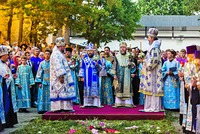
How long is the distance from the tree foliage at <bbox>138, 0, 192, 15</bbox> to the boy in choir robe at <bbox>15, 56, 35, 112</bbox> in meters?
50.8

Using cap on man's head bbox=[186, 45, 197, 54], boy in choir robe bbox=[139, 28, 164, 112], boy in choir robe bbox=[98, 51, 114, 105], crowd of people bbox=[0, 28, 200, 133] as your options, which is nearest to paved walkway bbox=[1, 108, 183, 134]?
crowd of people bbox=[0, 28, 200, 133]

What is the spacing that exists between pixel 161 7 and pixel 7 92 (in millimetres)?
56140

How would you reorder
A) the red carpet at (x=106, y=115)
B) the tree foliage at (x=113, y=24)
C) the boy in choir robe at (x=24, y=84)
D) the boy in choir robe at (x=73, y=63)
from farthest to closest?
1. the tree foliage at (x=113, y=24)
2. the boy in choir robe at (x=24, y=84)
3. the boy in choir robe at (x=73, y=63)
4. the red carpet at (x=106, y=115)

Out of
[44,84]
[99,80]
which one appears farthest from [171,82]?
[44,84]

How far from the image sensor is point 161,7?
65.5 meters

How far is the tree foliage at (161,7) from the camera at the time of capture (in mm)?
64188

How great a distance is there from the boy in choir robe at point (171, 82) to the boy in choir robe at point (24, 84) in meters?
4.11

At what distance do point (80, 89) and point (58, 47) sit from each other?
399 cm

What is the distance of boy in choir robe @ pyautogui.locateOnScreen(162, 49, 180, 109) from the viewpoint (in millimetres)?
14773

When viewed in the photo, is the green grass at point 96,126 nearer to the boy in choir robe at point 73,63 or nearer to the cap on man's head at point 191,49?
the cap on man's head at point 191,49

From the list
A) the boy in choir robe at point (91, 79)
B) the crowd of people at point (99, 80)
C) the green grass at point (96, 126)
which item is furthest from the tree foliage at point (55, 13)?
the green grass at point (96, 126)

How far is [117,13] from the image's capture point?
140 feet

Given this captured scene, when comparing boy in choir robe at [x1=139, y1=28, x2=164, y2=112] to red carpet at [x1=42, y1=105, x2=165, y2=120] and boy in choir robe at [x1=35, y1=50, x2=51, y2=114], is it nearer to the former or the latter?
red carpet at [x1=42, y1=105, x2=165, y2=120]

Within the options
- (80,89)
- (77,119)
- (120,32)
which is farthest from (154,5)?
(77,119)
